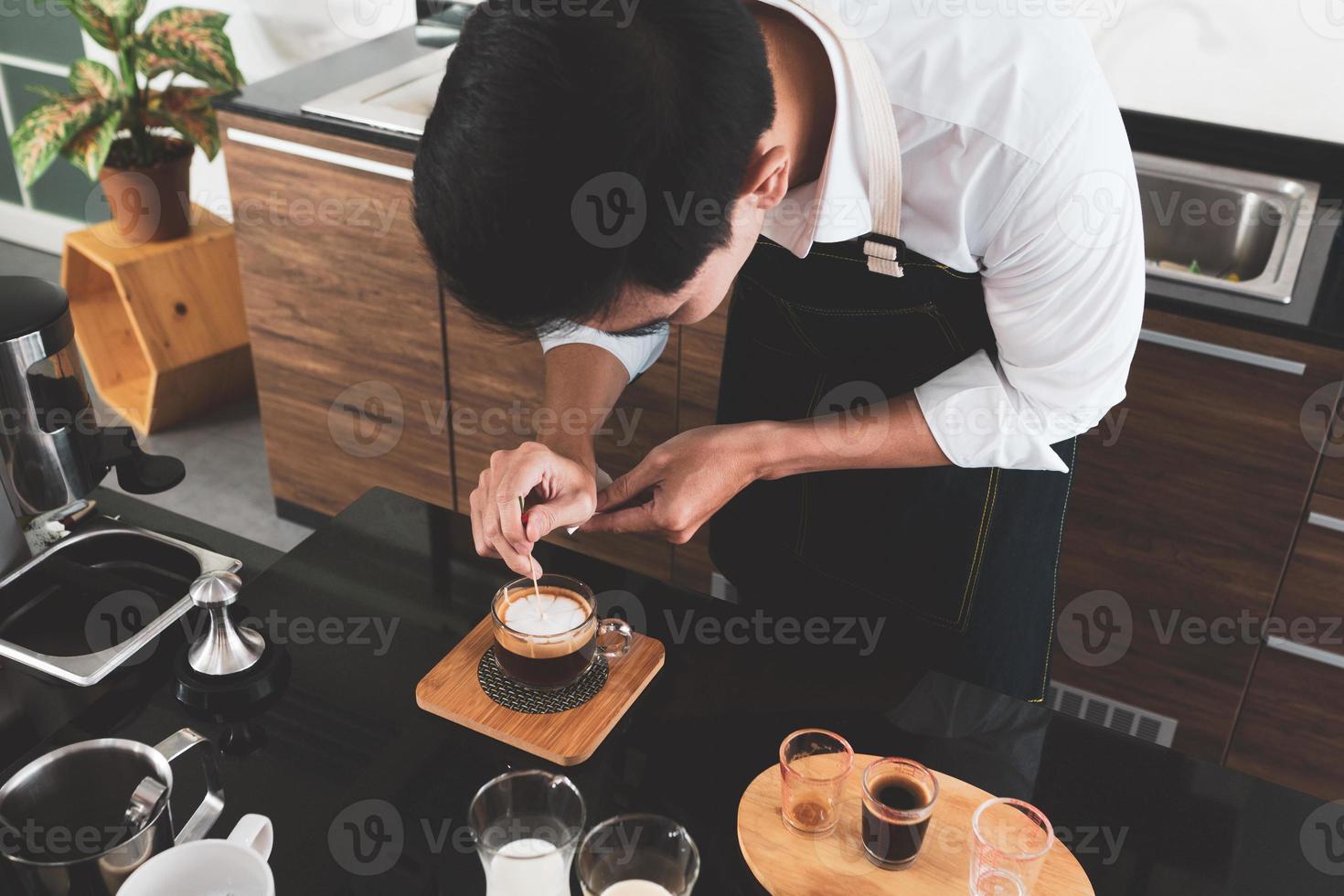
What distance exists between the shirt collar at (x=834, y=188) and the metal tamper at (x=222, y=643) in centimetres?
67

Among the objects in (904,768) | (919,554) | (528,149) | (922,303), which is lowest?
(919,554)

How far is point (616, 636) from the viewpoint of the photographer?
129 cm

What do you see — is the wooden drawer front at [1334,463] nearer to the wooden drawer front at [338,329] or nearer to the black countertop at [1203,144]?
the black countertop at [1203,144]

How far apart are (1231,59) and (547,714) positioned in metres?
1.91

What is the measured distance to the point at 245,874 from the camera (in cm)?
95

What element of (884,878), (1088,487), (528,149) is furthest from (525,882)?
(1088,487)

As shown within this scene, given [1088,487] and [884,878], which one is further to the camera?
[1088,487]

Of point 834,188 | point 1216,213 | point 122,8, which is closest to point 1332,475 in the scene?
point 1216,213

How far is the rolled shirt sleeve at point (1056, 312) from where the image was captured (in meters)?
1.17

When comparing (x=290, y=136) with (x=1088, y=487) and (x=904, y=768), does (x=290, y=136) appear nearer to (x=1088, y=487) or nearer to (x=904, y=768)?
(x=1088, y=487)

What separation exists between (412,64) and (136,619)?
177cm

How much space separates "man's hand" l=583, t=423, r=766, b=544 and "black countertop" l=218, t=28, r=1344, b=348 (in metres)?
0.91

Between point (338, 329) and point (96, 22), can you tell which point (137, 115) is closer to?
point (96, 22)

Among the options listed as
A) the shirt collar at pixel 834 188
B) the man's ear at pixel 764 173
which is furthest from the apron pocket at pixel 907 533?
the man's ear at pixel 764 173
